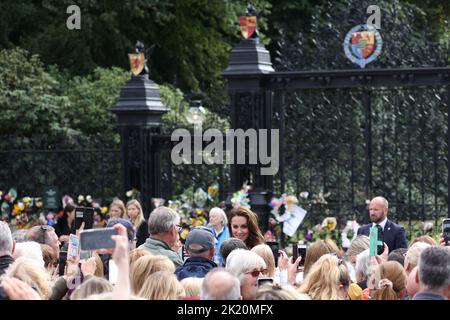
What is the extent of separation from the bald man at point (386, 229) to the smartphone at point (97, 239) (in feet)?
19.6

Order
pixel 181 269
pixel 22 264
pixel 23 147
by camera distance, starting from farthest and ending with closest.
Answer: pixel 23 147 → pixel 181 269 → pixel 22 264

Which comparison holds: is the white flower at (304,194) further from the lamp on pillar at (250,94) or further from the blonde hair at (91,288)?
the blonde hair at (91,288)

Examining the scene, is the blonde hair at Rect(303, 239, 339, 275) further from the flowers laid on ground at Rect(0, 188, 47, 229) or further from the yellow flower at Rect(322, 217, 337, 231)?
the flowers laid on ground at Rect(0, 188, 47, 229)

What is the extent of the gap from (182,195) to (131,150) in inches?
37.5

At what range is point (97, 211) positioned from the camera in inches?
748

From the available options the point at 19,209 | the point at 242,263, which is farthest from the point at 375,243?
the point at 19,209

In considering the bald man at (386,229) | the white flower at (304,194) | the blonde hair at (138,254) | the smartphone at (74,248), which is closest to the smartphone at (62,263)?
the blonde hair at (138,254)

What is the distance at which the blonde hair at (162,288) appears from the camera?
739 cm

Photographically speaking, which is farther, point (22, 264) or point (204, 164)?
point (204, 164)

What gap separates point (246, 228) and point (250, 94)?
507cm

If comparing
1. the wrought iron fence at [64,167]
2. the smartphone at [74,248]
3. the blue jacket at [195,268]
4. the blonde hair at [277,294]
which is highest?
the wrought iron fence at [64,167]
